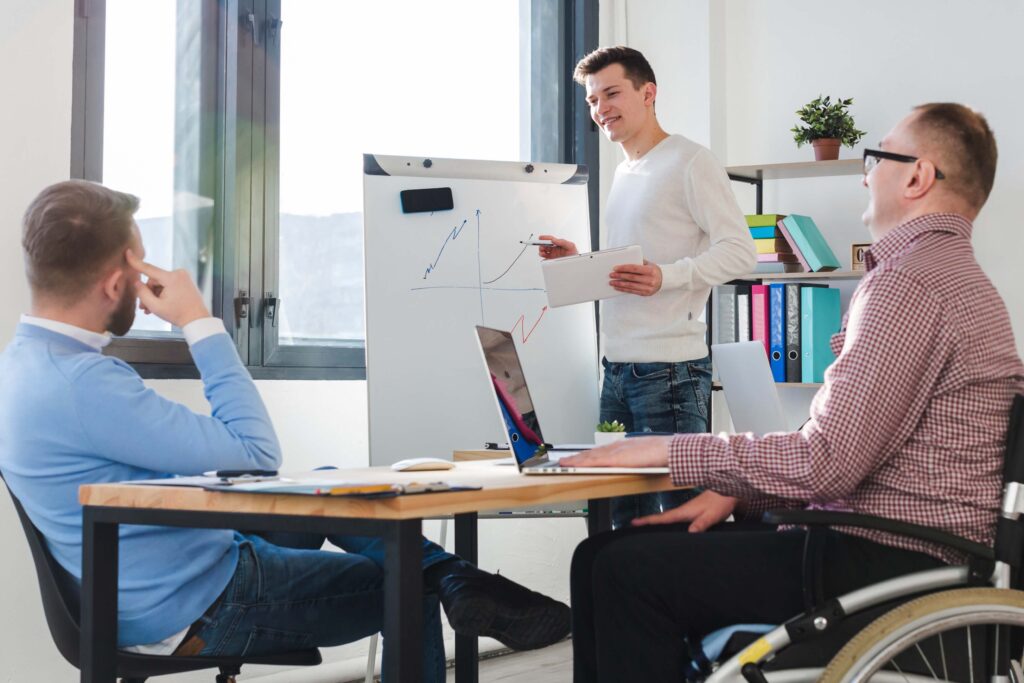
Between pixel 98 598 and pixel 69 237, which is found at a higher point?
pixel 69 237

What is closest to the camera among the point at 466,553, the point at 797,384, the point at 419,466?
the point at 419,466

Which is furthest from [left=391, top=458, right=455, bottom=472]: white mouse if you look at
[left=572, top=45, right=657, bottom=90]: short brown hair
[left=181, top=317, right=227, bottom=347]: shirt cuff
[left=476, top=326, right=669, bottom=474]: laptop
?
[left=572, top=45, right=657, bottom=90]: short brown hair

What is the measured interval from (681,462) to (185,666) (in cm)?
80

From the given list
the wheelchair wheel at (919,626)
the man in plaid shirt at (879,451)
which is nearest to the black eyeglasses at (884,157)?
the man in plaid shirt at (879,451)

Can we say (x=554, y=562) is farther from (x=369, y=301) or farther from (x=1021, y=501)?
(x=1021, y=501)

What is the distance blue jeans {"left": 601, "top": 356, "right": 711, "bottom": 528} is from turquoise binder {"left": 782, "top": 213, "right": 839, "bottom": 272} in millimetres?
1047

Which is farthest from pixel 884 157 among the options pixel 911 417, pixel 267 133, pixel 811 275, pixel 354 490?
pixel 811 275

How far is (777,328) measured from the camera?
3840 mm

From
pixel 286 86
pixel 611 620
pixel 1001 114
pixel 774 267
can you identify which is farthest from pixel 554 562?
pixel 611 620

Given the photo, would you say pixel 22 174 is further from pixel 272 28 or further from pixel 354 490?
pixel 354 490

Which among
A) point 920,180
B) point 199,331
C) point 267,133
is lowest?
point 199,331

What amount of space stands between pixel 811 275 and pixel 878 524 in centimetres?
245

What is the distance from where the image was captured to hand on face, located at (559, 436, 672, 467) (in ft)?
5.38

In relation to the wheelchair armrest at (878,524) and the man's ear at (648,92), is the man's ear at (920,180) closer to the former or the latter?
the wheelchair armrest at (878,524)
